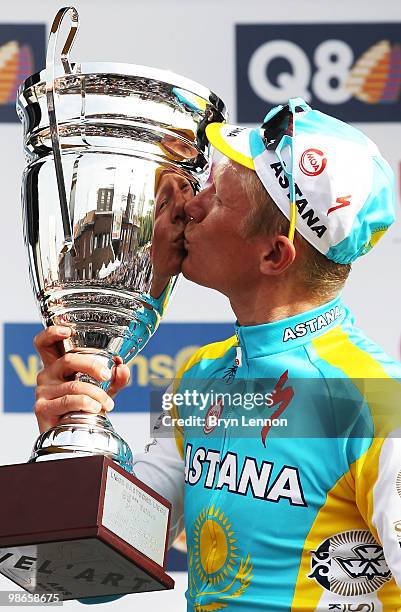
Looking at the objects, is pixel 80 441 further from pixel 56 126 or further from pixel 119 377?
pixel 56 126

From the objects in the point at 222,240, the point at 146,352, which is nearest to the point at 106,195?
the point at 222,240

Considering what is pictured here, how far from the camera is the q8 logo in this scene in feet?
7.82

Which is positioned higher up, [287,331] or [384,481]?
[287,331]

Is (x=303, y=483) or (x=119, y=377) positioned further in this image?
(x=119, y=377)

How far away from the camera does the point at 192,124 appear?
1569mm

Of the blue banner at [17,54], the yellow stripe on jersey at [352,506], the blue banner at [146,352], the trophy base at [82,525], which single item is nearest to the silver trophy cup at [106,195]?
the trophy base at [82,525]

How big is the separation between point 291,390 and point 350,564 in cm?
22

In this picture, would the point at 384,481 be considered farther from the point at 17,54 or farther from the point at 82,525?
the point at 17,54

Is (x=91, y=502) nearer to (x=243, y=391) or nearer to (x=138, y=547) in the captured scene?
(x=138, y=547)

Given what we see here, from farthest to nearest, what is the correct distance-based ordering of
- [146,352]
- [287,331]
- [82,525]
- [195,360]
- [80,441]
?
1. [146,352]
2. [195,360]
3. [287,331]
4. [80,441]
5. [82,525]

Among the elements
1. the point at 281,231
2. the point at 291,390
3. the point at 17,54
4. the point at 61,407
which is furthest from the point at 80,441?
the point at 17,54

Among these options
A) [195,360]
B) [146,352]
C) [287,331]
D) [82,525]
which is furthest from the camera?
[146,352]

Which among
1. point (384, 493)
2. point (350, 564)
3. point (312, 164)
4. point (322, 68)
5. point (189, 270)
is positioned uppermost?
point (322, 68)

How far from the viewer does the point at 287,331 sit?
1511 mm
